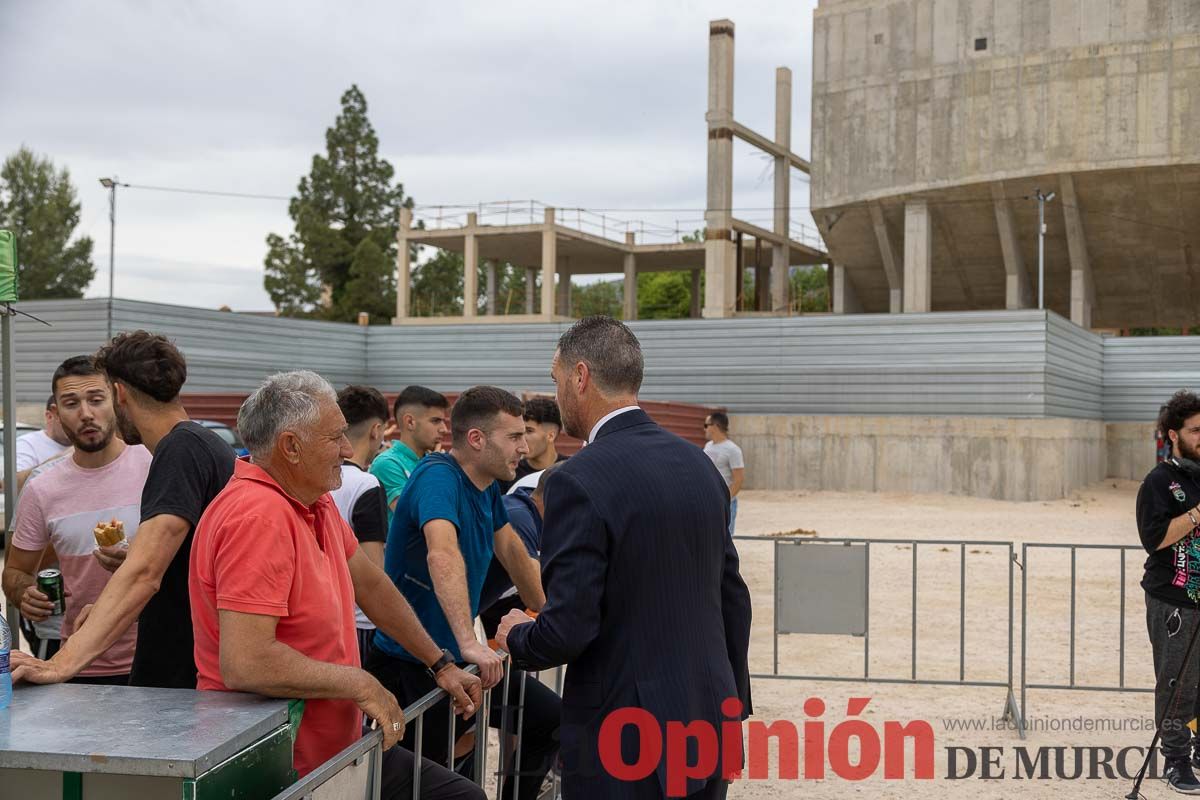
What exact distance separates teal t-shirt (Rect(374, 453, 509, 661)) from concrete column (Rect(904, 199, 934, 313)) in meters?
34.3

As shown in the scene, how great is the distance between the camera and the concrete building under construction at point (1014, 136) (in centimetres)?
3250

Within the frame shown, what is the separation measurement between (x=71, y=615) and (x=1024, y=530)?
19465mm

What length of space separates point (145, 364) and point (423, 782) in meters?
1.64

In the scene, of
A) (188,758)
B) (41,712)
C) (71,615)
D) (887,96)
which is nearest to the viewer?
(188,758)

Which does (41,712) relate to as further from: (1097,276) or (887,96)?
(1097,276)

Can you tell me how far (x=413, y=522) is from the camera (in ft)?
14.7

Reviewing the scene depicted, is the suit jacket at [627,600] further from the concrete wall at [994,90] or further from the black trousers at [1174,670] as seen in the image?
the concrete wall at [994,90]

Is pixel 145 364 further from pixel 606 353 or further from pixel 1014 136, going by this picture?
pixel 1014 136

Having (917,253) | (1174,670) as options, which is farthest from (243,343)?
(1174,670)

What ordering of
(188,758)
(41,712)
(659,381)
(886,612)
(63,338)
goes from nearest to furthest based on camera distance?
(188,758) < (41,712) < (886,612) < (63,338) < (659,381)

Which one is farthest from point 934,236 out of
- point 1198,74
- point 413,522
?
point 413,522

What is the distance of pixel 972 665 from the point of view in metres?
9.48

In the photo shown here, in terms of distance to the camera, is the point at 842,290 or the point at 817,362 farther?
the point at 842,290

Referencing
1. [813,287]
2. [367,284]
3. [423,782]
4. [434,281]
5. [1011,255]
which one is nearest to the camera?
[423,782]
